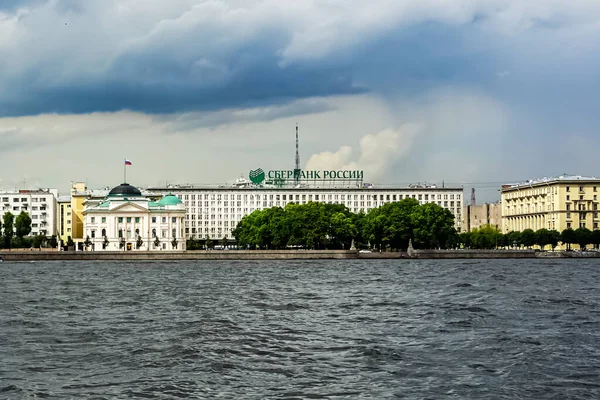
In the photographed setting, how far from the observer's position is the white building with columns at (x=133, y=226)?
189875 mm

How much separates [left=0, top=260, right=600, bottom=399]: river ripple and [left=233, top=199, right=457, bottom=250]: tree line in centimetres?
9664

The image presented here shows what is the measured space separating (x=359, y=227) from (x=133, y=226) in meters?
49.3

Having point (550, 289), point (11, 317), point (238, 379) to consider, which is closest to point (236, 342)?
point (238, 379)

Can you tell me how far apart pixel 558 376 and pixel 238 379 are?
9707 mm

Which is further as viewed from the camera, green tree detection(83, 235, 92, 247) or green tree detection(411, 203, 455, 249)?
green tree detection(83, 235, 92, 247)

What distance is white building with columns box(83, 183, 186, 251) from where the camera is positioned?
190m

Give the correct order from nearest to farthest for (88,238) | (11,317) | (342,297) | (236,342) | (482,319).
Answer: (236,342) → (482,319) → (11,317) → (342,297) → (88,238)

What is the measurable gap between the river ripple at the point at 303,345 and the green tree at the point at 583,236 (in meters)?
118

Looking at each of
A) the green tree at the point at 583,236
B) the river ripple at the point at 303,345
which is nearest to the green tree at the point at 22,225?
the green tree at the point at 583,236

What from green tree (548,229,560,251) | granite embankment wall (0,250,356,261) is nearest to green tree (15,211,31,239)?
granite embankment wall (0,250,356,261)

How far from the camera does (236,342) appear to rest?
115 feet

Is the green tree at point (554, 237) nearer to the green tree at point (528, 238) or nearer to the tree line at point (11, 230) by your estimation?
the green tree at point (528, 238)

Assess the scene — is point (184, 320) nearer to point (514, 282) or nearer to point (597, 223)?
point (514, 282)

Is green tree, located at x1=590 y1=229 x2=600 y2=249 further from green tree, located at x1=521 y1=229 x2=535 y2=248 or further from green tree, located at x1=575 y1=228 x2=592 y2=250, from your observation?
green tree, located at x1=521 y1=229 x2=535 y2=248
